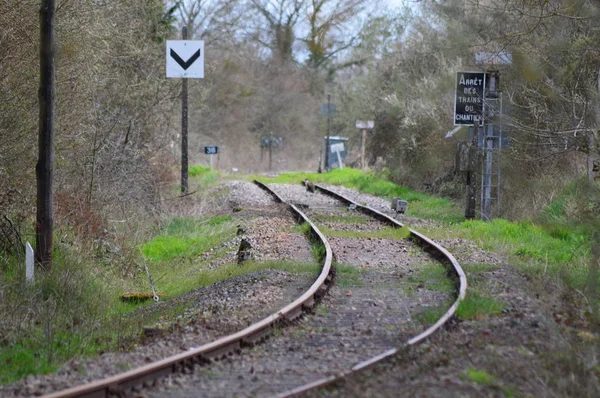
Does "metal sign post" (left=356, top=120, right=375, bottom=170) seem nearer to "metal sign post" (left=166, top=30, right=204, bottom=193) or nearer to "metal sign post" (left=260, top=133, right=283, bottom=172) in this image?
"metal sign post" (left=260, top=133, right=283, bottom=172)

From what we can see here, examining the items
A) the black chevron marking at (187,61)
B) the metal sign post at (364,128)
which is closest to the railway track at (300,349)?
the black chevron marking at (187,61)

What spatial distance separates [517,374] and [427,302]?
321 centimetres

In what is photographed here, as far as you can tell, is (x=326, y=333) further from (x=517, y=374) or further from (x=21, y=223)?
(x=21, y=223)

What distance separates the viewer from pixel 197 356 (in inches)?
259

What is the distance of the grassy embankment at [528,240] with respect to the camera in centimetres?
917

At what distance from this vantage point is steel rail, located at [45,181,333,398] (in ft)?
18.5

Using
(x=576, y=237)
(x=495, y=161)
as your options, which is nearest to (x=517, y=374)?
(x=576, y=237)

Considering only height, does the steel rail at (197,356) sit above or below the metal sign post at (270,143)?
below

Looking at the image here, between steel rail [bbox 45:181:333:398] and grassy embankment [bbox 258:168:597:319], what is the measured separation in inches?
67.7

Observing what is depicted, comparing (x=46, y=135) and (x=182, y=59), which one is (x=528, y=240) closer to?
(x=46, y=135)

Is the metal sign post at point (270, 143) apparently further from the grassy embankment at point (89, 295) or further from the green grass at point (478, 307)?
the green grass at point (478, 307)

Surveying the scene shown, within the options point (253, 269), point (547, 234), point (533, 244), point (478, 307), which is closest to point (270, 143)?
point (547, 234)

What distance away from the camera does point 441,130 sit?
27.0 meters

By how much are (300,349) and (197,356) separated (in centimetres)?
99
